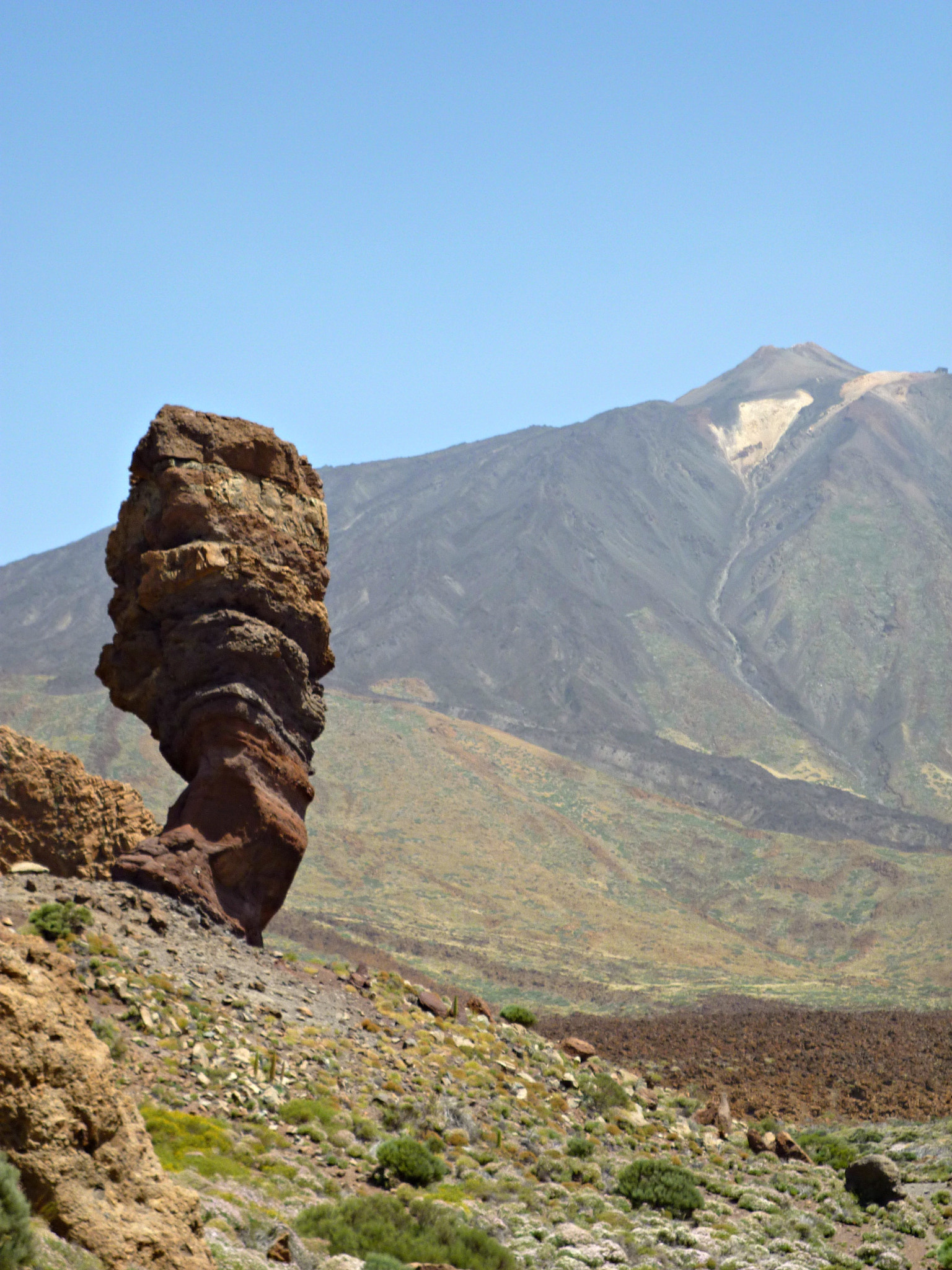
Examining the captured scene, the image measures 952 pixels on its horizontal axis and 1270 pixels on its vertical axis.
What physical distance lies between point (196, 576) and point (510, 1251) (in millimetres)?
11248

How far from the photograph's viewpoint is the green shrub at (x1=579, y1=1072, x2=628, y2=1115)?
19812 millimetres

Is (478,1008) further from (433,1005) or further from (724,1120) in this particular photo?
(724,1120)

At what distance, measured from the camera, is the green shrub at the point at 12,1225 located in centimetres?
641

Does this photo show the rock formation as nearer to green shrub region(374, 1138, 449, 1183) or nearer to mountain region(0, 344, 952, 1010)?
green shrub region(374, 1138, 449, 1183)

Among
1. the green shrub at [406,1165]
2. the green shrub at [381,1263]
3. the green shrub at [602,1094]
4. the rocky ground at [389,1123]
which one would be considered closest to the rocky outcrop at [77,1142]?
the rocky ground at [389,1123]

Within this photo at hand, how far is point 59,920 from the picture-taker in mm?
15781

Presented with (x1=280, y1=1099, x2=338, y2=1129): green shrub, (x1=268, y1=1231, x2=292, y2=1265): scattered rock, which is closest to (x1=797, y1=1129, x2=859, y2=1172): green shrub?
(x1=280, y1=1099, x2=338, y2=1129): green shrub

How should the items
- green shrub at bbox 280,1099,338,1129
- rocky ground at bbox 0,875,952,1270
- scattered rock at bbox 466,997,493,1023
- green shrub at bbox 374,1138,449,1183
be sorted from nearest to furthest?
rocky ground at bbox 0,875,952,1270 → green shrub at bbox 374,1138,449,1183 → green shrub at bbox 280,1099,338,1129 → scattered rock at bbox 466,997,493,1023

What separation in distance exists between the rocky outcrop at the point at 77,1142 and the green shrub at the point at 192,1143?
3914mm

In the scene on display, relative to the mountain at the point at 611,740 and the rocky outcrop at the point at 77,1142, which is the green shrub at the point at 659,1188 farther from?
the mountain at the point at 611,740

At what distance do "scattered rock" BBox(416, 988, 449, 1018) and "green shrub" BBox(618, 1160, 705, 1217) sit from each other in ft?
16.2

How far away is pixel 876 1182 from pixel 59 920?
39.7ft

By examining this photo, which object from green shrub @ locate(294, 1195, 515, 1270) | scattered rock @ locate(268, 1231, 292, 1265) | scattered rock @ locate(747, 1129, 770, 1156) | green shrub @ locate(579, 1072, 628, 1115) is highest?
scattered rock @ locate(268, 1231, 292, 1265)

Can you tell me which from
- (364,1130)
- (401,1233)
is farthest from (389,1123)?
(401,1233)
